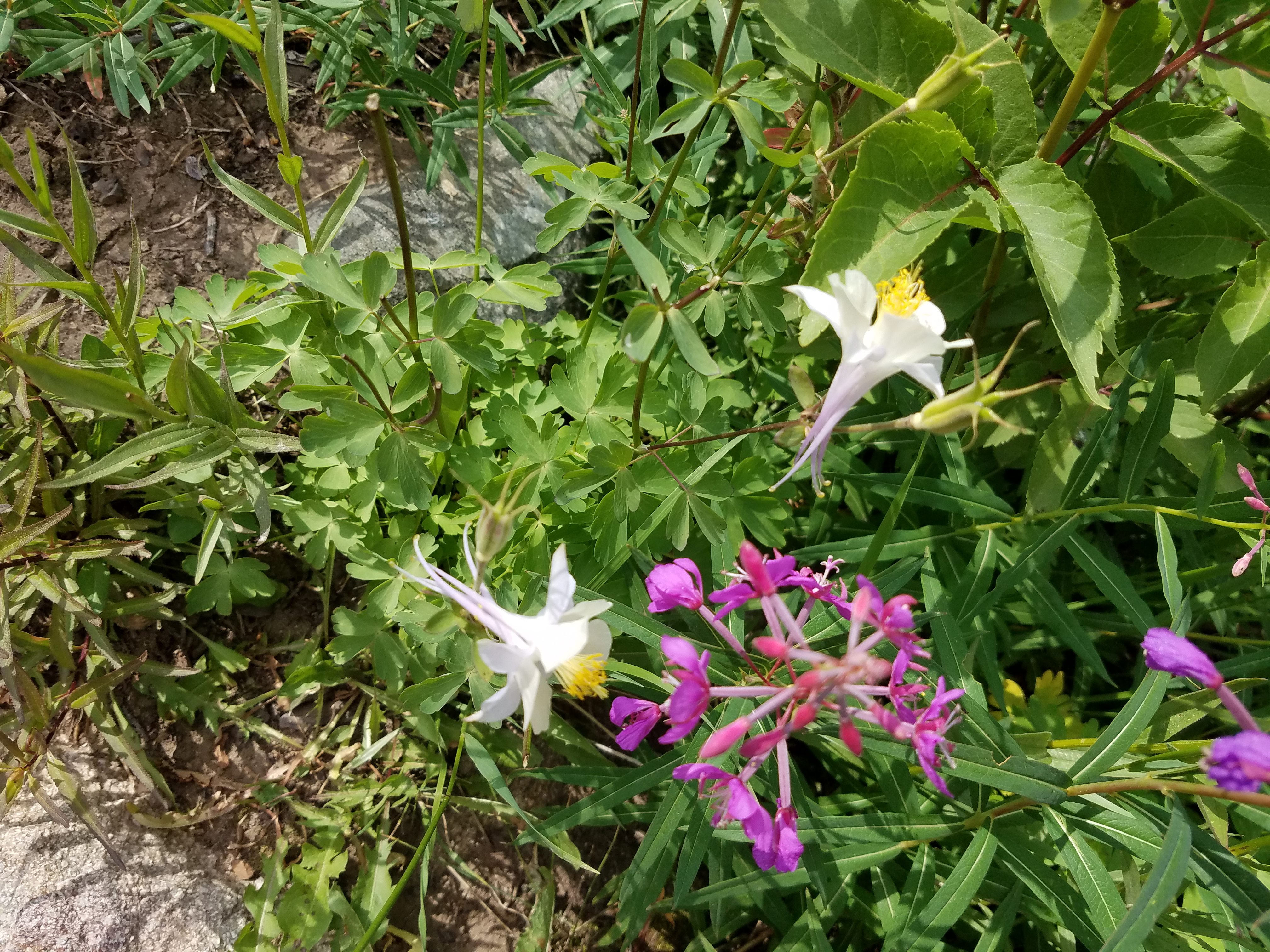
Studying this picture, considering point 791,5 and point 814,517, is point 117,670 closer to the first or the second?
point 814,517

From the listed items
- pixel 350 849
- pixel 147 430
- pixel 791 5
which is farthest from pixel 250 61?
pixel 350 849

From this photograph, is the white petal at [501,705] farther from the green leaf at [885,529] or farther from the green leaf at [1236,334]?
the green leaf at [1236,334]

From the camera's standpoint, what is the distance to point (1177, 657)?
3.58ft

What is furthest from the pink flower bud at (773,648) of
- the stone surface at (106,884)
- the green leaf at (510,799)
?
the stone surface at (106,884)

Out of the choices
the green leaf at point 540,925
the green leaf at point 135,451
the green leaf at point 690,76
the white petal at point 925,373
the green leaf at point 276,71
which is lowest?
the green leaf at point 540,925

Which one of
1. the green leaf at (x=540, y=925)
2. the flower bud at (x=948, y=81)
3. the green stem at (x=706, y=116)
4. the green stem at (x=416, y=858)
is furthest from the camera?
the green leaf at (x=540, y=925)

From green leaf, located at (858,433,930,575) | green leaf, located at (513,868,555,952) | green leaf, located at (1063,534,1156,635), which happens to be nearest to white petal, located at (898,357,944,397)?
green leaf, located at (858,433,930,575)

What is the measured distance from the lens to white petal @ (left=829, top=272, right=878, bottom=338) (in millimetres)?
1174

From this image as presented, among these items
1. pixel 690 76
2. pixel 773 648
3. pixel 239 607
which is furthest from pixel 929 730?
pixel 239 607

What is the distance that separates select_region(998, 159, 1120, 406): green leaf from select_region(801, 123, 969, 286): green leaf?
14 cm

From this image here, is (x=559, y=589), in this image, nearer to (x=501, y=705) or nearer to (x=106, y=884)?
(x=501, y=705)

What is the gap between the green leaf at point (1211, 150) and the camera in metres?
1.56

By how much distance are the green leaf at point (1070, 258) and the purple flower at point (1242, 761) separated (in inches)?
25.1

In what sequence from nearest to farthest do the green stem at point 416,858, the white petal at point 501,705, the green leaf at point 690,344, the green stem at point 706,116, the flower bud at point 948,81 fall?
Result: the white petal at point 501,705 → the flower bud at point 948,81 → the green leaf at point 690,344 → the green stem at point 706,116 → the green stem at point 416,858
